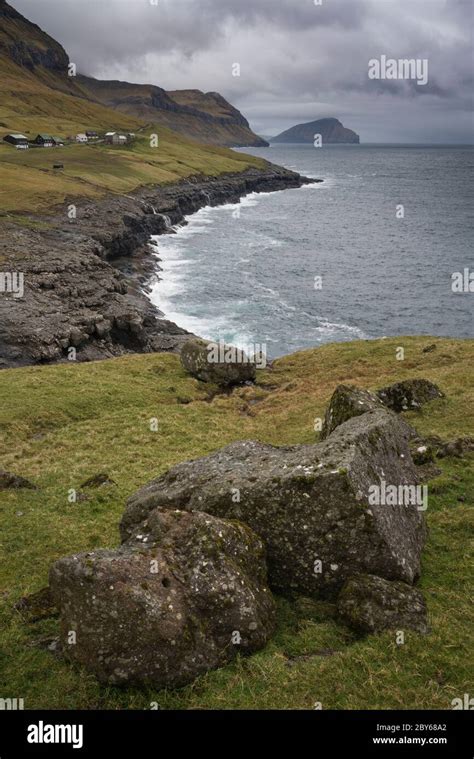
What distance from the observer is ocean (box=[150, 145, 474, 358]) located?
3115 inches

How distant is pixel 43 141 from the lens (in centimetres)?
19050

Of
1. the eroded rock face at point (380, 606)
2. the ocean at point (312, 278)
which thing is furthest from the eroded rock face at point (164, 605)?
the ocean at point (312, 278)

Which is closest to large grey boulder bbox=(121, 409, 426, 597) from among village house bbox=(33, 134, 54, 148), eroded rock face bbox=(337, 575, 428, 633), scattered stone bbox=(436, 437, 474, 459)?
eroded rock face bbox=(337, 575, 428, 633)

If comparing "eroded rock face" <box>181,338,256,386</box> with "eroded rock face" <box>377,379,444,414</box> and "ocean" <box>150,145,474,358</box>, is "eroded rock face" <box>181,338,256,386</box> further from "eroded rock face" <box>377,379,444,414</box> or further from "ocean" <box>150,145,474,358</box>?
"ocean" <box>150,145,474,358</box>

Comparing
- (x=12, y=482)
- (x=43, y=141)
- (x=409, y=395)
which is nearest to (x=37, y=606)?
(x=12, y=482)

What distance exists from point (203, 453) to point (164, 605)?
1819cm

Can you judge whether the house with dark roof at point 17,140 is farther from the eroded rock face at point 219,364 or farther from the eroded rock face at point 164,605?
the eroded rock face at point 164,605

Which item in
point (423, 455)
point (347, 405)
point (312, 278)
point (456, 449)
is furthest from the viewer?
point (312, 278)

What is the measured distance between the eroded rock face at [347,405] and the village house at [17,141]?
598 ft

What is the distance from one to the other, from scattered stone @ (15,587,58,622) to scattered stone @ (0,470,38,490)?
34.2 ft

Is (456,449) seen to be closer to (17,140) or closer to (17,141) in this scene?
(17,141)

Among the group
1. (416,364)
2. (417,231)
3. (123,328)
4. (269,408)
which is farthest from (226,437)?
(417,231)

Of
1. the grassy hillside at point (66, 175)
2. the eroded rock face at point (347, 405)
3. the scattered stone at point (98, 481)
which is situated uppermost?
the grassy hillside at point (66, 175)

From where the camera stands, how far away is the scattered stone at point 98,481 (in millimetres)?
24595
